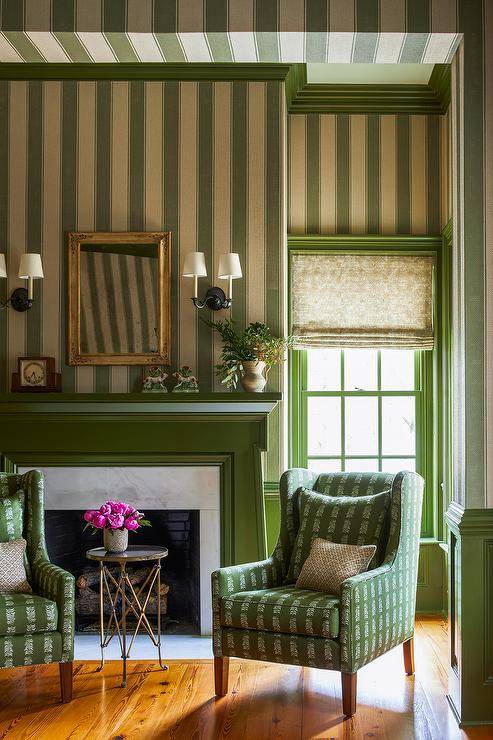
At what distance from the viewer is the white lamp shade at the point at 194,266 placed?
15.6 ft

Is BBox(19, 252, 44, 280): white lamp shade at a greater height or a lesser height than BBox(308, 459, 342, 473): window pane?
greater

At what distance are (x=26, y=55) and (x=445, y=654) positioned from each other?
3.71 meters

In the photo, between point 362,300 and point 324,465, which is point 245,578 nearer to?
point 324,465

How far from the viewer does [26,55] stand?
3832mm

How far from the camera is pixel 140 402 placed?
4.76 m

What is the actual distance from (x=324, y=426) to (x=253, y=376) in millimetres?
1021

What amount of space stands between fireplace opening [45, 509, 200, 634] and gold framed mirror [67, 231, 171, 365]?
0.97 metres

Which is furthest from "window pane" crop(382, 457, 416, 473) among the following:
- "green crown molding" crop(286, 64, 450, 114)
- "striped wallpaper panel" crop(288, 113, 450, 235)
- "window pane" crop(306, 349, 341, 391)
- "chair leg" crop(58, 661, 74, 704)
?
"chair leg" crop(58, 661, 74, 704)

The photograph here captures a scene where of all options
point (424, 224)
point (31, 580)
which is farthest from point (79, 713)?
point (424, 224)

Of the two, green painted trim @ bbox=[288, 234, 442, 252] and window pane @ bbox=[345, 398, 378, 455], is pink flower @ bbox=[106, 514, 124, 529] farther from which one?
green painted trim @ bbox=[288, 234, 442, 252]

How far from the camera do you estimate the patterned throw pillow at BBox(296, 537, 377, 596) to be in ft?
12.7

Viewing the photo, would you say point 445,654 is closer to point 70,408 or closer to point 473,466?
point 473,466

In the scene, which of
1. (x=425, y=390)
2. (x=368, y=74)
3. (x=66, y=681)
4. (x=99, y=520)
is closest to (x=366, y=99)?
(x=368, y=74)

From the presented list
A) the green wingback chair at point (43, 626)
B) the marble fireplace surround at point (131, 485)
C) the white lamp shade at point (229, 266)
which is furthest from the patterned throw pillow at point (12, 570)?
the white lamp shade at point (229, 266)
